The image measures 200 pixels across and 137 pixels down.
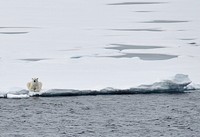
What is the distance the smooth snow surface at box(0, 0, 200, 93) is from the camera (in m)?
25.6

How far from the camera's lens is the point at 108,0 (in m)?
50.8

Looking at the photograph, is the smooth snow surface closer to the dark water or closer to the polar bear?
the polar bear

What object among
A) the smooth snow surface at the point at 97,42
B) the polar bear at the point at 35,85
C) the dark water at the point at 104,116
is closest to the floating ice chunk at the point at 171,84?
the smooth snow surface at the point at 97,42

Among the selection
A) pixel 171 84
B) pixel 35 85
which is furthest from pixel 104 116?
pixel 171 84

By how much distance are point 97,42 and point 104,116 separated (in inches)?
515

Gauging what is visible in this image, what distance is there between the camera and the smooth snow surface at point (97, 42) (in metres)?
25.6

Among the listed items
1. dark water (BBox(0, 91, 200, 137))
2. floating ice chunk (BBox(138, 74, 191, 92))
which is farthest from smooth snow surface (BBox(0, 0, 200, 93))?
dark water (BBox(0, 91, 200, 137))

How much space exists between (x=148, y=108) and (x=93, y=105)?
5.90 feet

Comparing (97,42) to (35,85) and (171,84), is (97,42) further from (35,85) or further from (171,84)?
(35,85)

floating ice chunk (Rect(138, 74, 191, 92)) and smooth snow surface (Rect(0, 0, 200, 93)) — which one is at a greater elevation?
smooth snow surface (Rect(0, 0, 200, 93))

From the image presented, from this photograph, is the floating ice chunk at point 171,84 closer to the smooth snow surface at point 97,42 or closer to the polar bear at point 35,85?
the smooth snow surface at point 97,42

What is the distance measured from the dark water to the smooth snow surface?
127 cm

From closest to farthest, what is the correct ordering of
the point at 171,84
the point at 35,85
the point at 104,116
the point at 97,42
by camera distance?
the point at 104,116 → the point at 35,85 → the point at 171,84 → the point at 97,42

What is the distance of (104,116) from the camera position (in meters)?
20.7
